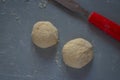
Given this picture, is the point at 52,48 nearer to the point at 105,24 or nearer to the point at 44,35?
the point at 44,35

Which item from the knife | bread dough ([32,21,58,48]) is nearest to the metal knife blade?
the knife

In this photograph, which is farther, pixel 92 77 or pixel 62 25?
pixel 62 25

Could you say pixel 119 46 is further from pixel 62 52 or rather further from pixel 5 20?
pixel 5 20

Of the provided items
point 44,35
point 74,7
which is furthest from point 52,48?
point 74,7

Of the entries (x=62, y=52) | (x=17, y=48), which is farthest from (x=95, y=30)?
(x=17, y=48)

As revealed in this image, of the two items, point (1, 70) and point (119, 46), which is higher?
point (119, 46)

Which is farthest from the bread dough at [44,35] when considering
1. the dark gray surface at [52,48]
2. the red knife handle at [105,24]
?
the red knife handle at [105,24]

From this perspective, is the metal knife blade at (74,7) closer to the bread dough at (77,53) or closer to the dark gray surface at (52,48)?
the dark gray surface at (52,48)
